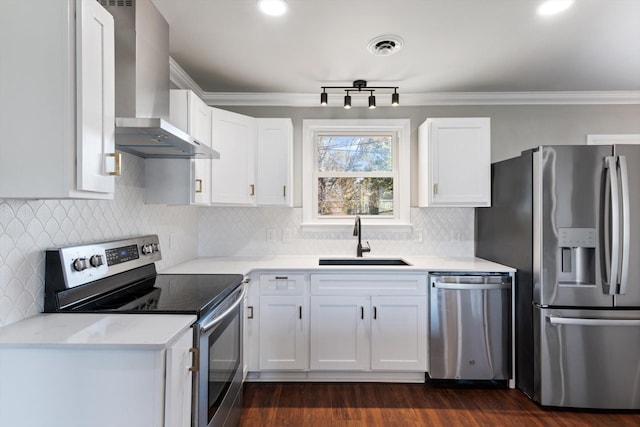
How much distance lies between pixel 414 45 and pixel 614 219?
1.72m

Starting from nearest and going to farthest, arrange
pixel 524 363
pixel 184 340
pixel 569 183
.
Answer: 1. pixel 184 340
2. pixel 569 183
3. pixel 524 363

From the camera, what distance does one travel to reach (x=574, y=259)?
86.0 inches

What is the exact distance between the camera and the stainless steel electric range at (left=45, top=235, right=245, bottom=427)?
1.36 metres

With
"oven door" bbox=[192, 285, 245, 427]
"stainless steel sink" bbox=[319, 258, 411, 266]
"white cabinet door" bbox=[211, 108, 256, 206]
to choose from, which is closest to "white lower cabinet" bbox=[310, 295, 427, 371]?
"stainless steel sink" bbox=[319, 258, 411, 266]

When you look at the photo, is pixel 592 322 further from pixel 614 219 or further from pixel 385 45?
pixel 385 45

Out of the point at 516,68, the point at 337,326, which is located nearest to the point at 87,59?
the point at 337,326

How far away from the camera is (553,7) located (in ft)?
5.89

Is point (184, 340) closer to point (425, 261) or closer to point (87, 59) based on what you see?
point (87, 59)

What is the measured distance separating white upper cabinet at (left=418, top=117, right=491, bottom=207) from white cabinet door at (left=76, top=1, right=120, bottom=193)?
7.74 feet

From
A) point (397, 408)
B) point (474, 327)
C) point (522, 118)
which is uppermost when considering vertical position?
point (522, 118)

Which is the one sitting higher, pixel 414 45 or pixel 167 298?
pixel 414 45

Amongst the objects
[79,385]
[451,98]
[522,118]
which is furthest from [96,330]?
[522,118]

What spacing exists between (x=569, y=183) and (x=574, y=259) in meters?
0.51

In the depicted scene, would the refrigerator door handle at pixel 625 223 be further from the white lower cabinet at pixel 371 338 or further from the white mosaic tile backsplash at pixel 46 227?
the white mosaic tile backsplash at pixel 46 227
